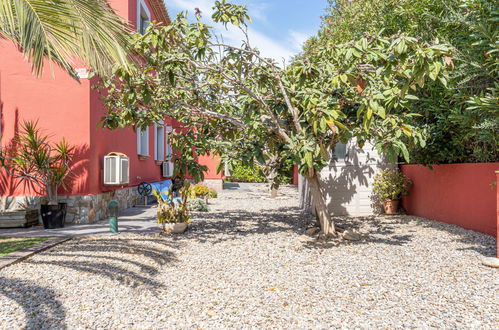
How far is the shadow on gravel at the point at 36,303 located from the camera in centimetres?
282

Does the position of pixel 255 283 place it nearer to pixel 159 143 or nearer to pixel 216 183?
pixel 159 143

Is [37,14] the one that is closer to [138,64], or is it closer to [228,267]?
[138,64]

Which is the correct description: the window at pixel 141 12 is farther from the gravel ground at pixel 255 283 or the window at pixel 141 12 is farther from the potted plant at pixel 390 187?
the potted plant at pixel 390 187

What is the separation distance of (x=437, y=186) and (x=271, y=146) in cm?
378

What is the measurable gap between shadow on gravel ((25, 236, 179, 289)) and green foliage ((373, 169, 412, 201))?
16.4 feet

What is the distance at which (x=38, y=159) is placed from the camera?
672 centimetres

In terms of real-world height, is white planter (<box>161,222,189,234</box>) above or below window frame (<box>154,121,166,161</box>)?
below

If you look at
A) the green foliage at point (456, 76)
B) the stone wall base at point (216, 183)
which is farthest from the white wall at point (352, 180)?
the stone wall base at point (216, 183)

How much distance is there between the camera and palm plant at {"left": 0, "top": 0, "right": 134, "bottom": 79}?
13.0 feet

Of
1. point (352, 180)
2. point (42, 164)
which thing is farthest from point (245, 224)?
point (42, 164)

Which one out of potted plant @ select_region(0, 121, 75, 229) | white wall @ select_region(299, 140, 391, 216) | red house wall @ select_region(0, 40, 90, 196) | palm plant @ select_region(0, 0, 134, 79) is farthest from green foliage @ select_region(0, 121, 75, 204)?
white wall @ select_region(299, 140, 391, 216)

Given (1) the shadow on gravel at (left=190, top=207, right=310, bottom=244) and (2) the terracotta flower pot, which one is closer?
(1) the shadow on gravel at (left=190, top=207, right=310, bottom=244)

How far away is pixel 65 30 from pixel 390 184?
691 cm

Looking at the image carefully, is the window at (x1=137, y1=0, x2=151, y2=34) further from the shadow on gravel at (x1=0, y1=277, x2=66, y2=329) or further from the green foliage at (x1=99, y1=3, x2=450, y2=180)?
the shadow on gravel at (x1=0, y1=277, x2=66, y2=329)
